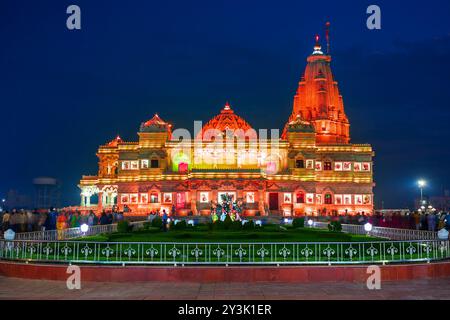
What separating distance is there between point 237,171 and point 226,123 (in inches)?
527

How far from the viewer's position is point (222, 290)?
14.1 m

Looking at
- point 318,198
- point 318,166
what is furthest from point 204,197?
point 318,166

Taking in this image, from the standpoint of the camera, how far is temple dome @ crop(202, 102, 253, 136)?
78.9m

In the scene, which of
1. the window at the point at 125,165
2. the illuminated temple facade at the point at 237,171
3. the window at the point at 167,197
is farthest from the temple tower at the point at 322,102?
the window at the point at 125,165

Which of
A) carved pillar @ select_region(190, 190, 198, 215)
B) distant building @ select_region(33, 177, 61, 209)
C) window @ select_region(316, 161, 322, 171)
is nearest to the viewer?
carved pillar @ select_region(190, 190, 198, 215)

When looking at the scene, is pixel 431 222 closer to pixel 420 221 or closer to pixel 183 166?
pixel 420 221

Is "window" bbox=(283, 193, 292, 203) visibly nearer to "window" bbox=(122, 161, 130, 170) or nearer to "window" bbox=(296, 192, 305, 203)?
"window" bbox=(296, 192, 305, 203)

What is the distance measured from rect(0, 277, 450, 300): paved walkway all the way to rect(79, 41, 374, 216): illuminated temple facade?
51353 millimetres

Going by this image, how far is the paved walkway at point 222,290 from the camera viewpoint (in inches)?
520

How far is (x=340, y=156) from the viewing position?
75750 millimetres

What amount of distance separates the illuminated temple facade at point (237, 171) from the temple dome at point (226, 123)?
0.52 feet

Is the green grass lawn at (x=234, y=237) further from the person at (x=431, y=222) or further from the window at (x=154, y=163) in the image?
the window at (x=154, y=163)

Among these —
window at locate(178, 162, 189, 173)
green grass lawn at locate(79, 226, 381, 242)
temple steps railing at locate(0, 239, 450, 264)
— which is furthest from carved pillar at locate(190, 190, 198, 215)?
temple steps railing at locate(0, 239, 450, 264)
